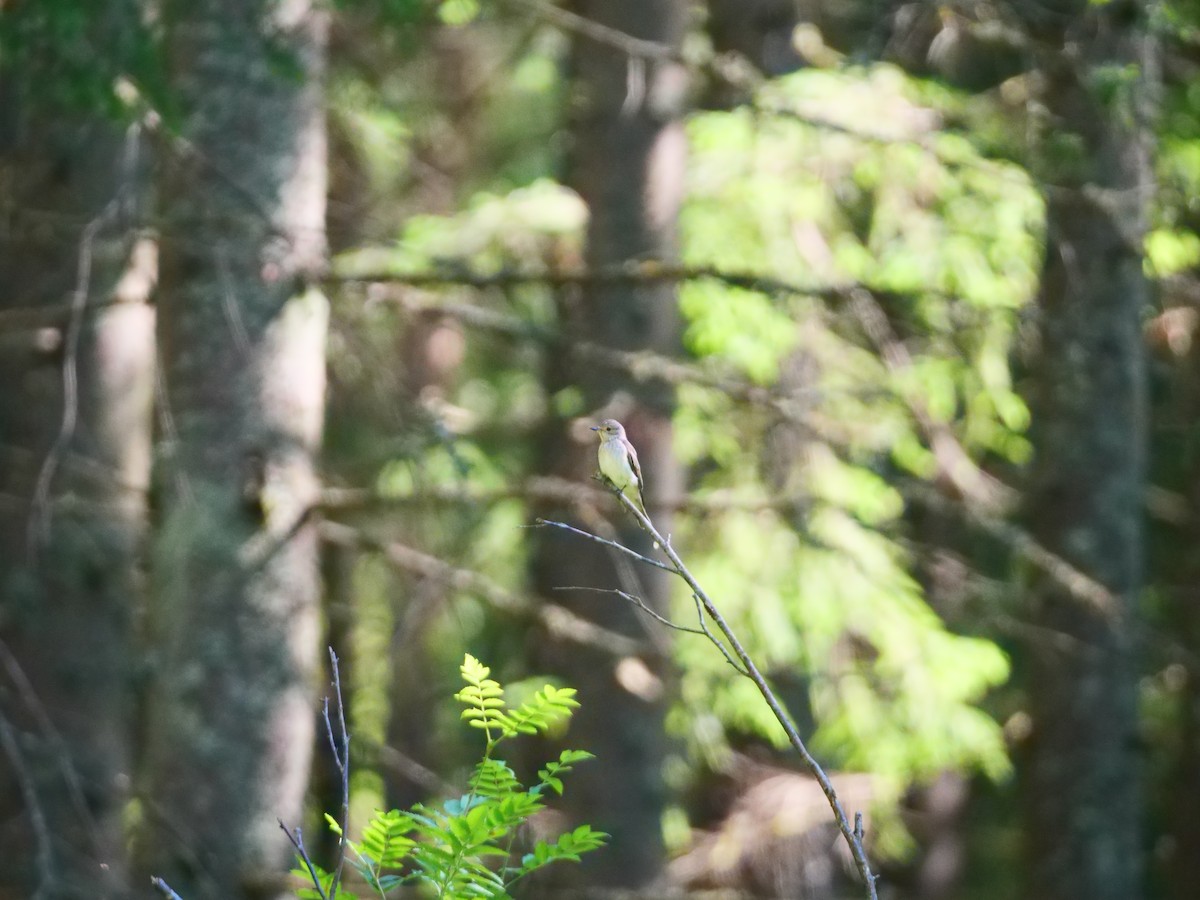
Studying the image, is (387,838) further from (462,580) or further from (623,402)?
(623,402)

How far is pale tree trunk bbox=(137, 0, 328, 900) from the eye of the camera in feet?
17.9

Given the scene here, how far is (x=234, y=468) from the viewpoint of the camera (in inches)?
217

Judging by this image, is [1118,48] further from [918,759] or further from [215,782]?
[215,782]

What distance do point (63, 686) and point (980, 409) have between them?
21.5 ft

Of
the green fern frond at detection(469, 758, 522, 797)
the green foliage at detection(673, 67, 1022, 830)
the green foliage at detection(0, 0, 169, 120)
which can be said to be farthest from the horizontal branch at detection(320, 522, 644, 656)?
the green fern frond at detection(469, 758, 522, 797)

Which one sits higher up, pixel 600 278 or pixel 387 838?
pixel 600 278

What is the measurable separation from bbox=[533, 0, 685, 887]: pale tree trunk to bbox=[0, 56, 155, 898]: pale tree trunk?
7.61 ft

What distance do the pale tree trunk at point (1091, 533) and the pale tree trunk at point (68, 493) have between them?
5441 millimetres

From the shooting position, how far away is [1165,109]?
814 cm

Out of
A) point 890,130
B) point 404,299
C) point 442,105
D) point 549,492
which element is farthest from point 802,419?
point 442,105

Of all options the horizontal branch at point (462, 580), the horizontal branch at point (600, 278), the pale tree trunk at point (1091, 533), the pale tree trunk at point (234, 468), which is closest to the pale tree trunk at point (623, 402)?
the horizontal branch at point (462, 580)

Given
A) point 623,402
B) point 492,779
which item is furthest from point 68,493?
point 492,779

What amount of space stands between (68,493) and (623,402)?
114 inches

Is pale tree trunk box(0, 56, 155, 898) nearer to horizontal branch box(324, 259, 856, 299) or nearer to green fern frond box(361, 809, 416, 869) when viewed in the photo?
horizontal branch box(324, 259, 856, 299)
